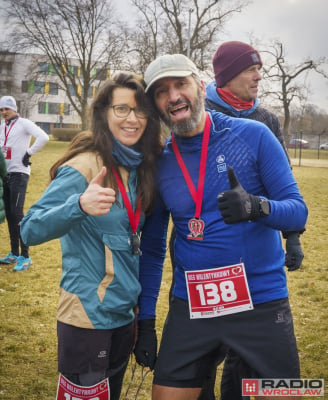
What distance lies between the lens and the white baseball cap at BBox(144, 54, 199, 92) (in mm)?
2367

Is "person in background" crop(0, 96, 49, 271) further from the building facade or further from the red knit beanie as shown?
the red knit beanie

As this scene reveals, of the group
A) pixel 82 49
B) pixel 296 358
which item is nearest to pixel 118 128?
pixel 296 358

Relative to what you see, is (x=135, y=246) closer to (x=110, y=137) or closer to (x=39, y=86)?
(x=110, y=137)

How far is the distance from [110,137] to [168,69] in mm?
438

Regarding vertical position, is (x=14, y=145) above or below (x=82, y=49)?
below

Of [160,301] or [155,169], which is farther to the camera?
[160,301]

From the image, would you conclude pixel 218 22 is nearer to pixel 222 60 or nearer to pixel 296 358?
pixel 222 60

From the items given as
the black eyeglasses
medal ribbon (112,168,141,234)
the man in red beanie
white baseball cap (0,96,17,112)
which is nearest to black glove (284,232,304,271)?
the man in red beanie

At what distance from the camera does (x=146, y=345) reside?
2.50 metres

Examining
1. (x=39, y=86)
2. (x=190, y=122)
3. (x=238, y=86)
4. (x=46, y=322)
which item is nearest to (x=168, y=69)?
(x=190, y=122)

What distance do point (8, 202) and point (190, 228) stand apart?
4.98m

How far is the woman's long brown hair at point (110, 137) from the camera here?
7.72 feet

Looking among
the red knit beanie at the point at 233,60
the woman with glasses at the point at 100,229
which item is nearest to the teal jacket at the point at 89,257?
the woman with glasses at the point at 100,229

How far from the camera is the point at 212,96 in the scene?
355cm
